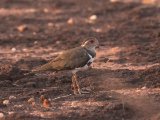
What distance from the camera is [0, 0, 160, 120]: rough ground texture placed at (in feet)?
33.9

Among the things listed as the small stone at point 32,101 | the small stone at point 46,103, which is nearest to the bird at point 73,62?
the small stone at point 32,101

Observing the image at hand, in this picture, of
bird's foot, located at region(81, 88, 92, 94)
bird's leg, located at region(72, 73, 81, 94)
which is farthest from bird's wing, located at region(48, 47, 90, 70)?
bird's foot, located at region(81, 88, 92, 94)

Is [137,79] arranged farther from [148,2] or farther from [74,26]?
[148,2]

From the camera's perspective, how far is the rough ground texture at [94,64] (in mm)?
10336

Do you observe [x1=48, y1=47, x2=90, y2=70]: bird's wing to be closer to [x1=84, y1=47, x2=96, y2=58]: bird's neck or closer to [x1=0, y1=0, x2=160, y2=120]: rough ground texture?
[x1=84, y1=47, x2=96, y2=58]: bird's neck

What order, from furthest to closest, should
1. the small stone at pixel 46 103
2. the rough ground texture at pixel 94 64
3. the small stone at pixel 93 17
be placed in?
the small stone at pixel 93 17 → the small stone at pixel 46 103 → the rough ground texture at pixel 94 64

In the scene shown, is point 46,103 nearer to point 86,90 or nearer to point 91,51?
point 86,90

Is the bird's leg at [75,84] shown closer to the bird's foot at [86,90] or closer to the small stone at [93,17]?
the bird's foot at [86,90]

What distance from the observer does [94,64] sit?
14180 millimetres

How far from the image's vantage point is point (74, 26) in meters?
20.5

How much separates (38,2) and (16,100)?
54.1 ft

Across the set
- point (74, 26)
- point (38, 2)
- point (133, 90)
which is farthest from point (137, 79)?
point (38, 2)

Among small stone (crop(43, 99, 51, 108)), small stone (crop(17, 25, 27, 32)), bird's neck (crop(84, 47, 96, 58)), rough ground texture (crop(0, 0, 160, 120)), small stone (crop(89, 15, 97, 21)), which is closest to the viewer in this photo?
rough ground texture (crop(0, 0, 160, 120))

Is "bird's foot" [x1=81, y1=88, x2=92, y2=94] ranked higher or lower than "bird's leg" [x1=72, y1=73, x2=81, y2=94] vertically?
lower
